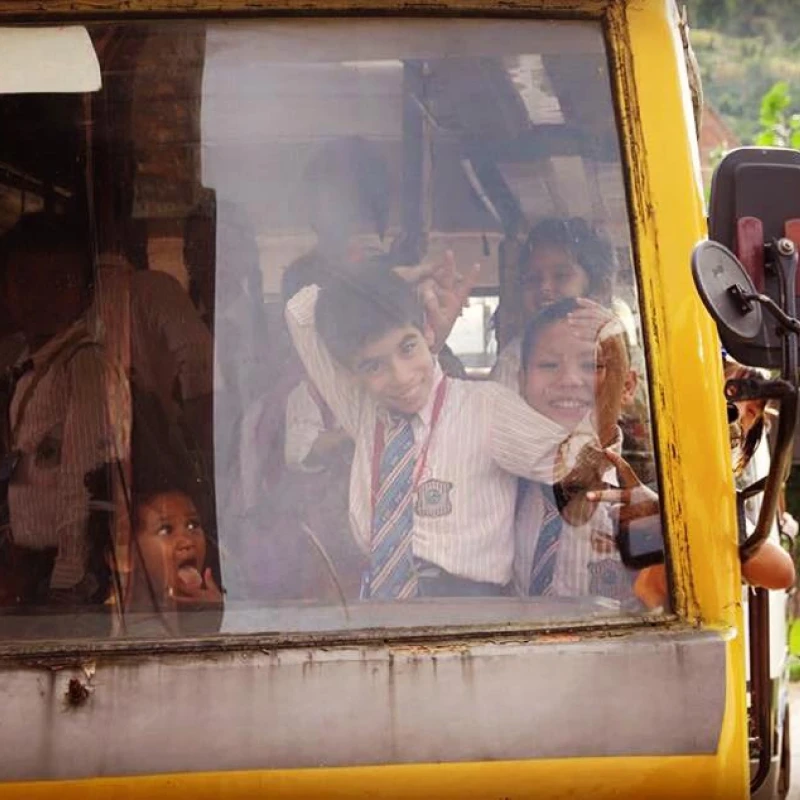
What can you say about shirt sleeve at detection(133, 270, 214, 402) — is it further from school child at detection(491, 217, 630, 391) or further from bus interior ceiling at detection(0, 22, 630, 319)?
school child at detection(491, 217, 630, 391)

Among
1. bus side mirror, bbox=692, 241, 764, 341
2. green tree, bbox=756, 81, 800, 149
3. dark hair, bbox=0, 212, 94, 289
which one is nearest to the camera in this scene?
bus side mirror, bbox=692, 241, 764, 341

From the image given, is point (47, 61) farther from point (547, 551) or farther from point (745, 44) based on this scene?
point (745, 44)

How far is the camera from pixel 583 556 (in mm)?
2883

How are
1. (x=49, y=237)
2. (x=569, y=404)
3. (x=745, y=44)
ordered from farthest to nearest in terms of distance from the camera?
(x=745, y=44)
(x=49, y=237)
(x=569, y=404)

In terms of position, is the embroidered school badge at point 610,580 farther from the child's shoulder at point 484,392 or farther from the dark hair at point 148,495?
the dark hair at point 148,495

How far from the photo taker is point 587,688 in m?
2.71

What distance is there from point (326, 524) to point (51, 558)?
46cm

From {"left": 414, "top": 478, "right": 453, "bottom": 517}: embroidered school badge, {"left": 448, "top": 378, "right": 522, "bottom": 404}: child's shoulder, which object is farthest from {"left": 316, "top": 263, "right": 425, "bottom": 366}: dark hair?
{"left": 414, "top": 478, "right": 453, "bottom": 517}: embroidered school badge

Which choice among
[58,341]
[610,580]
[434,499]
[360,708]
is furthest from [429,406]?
[58,341]

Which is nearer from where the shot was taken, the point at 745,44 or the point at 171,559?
the point at 171,559

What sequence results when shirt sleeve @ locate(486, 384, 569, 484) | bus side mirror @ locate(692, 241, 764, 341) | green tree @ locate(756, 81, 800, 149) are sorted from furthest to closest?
green tree @ locate(756, 81, 800, 149) → shirt sleeve @ locate(486, 384, 569, 484) → bus side mirror @ locate(692, 241, 764, 341)

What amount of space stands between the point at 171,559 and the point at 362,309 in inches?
21.3

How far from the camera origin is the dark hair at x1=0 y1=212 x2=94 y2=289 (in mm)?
3090

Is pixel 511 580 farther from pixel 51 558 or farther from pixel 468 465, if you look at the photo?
pixel 51 558
